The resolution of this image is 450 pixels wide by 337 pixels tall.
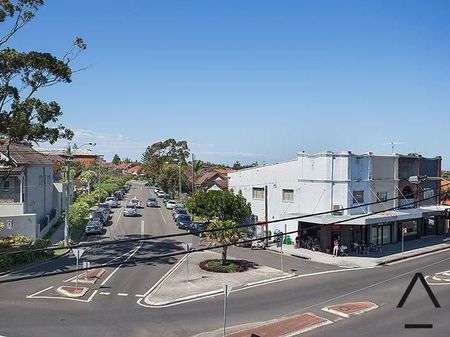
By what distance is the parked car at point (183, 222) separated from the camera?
154 feet

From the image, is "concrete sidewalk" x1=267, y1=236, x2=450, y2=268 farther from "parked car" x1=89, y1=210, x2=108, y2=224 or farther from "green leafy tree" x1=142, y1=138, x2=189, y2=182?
"green leafy tree" x1=142, y1=138, x2=189, y2=182

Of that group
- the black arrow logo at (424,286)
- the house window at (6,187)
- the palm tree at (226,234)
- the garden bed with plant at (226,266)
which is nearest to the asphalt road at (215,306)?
the black arrow logo at (424,286)

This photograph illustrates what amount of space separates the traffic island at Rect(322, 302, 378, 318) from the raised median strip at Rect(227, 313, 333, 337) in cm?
109

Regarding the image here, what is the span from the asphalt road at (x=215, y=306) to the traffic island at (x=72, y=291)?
0.66 meters

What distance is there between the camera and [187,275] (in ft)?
87.5

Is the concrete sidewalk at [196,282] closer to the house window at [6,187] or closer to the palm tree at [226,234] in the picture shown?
the palm tree at [226,234]

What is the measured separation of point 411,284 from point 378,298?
388cm

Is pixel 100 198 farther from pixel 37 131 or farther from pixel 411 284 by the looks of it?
pixel 411 284

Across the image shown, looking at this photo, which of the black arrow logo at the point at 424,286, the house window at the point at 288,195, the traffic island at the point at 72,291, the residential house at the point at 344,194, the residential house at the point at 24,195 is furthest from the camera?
the house window at the point at 288,195

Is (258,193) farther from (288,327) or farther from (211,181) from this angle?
(211,181)

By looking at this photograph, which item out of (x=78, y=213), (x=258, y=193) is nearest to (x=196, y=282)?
(x=78, y=213)

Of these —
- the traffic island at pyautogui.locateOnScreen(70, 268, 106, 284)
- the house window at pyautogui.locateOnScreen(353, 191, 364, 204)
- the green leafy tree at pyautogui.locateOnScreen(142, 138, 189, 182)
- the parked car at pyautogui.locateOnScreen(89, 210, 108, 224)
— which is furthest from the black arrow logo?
the green leafy tree at pyautogui.locateOnScreen(142, 138, 189, 182)

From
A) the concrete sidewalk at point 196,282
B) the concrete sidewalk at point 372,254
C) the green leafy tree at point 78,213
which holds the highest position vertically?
the green leafy tree at point 78,213

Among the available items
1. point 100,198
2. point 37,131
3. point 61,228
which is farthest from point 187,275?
point 100,198
